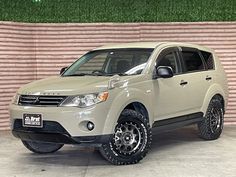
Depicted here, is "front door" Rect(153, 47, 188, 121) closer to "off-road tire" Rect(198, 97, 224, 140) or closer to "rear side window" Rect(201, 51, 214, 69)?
"off-road tire" Rect(198, 97, 224, 140)

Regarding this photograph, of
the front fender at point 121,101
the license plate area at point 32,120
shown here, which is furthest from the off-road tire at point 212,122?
the license plate area at point 32,120

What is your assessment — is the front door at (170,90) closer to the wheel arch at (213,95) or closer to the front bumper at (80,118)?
the wheel arch at (213,95)

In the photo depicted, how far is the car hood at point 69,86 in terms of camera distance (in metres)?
6.21

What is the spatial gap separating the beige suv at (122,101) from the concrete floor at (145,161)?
0.25 meters

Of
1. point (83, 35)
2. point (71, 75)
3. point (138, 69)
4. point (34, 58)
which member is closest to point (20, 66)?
point (34, 58)

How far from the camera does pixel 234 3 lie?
11031mm

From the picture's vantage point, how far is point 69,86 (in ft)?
20.9

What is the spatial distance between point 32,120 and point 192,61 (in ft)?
10.3

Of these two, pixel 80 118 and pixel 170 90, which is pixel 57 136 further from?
pixel 170 90

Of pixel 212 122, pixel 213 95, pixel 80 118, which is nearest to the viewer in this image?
pixel 80 118

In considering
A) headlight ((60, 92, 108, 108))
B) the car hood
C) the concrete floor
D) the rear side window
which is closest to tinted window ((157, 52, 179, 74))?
the rear side window

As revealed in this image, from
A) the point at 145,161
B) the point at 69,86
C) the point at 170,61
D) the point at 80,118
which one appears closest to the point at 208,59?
the point at 170,61

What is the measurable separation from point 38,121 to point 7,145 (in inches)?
85.0

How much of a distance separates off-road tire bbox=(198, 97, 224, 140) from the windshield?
1.74 metres
